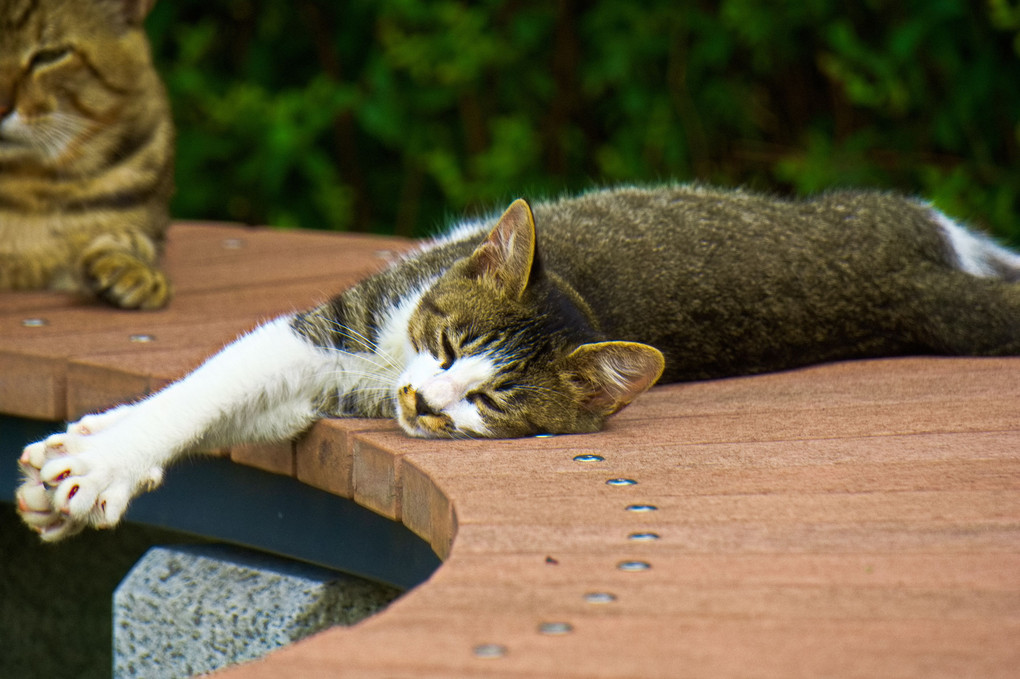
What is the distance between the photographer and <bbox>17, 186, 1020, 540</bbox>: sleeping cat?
1948mm

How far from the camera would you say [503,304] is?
2123 mm

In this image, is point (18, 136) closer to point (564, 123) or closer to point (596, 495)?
point (596, 495)

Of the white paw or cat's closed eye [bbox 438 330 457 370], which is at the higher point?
cat's closed eye [bbox 438 330 457 370]

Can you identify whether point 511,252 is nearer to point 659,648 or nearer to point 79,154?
point 659,648

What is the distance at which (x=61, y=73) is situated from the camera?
2.90m

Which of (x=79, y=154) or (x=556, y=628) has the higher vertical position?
(x=79, y=154)

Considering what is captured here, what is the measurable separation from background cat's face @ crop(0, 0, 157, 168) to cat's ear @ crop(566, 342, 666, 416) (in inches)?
62.5

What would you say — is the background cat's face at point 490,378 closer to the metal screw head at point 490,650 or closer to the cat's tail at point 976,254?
the metal screw head at point 490,650

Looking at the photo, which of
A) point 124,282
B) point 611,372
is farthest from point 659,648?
point 124,282

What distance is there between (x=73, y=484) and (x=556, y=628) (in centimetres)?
85

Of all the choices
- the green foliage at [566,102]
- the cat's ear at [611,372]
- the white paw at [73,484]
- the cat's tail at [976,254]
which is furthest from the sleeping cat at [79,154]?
the cat's tail at [976,254]

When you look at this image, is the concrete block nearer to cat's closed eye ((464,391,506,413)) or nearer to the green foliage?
cat's closed eye ((464,391,506,413))

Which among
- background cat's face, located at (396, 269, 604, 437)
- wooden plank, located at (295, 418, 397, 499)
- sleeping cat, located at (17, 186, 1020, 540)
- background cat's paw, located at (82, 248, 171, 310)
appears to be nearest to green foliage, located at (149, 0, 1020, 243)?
sleeping cat, located at (17, 186, 1020, 540)

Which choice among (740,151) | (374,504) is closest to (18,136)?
(374,504)
